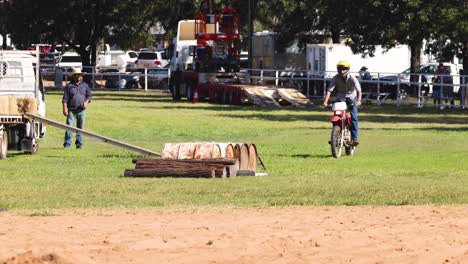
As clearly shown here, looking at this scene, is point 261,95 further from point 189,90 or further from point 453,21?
point 453,21

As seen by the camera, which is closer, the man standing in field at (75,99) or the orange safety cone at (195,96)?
the man standing in field at (75,99)

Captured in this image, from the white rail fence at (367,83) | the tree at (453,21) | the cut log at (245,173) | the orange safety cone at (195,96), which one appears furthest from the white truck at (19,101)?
the orange safety cone at (195,96)

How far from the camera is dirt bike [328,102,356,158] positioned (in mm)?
24078

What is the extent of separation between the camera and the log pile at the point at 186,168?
2044 cm

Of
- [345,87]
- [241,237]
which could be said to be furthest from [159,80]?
[241,237]

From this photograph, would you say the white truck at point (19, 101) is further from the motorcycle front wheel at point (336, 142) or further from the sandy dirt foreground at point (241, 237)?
the sandy dirt foreground at point (241, 237)

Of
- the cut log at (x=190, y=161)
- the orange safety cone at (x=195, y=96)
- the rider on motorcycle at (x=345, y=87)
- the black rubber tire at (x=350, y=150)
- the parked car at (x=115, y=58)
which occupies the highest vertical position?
the rider on motorcycle at (x=345, y=87)

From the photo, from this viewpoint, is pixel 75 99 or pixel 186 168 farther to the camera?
pixel 75 99

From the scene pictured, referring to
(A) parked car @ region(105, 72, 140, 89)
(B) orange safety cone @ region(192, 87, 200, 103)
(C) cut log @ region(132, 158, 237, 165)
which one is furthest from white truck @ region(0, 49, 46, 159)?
(A) parked car @ region(105, 72, 140, 89)

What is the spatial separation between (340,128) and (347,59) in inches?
1784

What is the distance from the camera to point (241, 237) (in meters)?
12.7

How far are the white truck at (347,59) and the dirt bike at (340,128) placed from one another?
34.4 meters

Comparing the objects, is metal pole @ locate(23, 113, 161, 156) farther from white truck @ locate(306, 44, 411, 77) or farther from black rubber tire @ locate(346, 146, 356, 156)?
white truck @ locate(306, 44, 411, 77)

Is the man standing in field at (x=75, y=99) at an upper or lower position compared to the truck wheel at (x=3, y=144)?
upper
